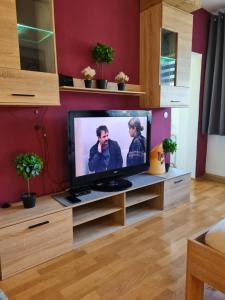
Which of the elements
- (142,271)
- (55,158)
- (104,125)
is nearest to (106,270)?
(142,271)

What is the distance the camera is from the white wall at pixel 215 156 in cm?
387

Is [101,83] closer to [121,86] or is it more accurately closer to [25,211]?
[121,86]

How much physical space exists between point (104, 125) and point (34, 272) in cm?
139

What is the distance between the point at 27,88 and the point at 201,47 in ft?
9.99

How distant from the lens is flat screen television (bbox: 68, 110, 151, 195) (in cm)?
212

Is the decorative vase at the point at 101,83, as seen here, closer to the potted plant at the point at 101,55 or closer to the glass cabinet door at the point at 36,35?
the potted plant at the point at 101,55

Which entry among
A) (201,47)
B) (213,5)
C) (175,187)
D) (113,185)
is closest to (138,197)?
(113,185)

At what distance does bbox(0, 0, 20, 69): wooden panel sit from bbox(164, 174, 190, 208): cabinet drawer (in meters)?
1.98

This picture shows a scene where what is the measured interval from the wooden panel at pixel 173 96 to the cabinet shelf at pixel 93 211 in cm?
128

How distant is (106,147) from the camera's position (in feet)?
7.64

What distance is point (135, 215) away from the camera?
8.53ft

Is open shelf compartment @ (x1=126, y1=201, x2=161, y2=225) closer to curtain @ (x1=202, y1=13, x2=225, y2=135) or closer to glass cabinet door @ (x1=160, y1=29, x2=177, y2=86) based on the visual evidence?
glass cabinet door @ (x1=160, y1=29, x2=177, y2=86)

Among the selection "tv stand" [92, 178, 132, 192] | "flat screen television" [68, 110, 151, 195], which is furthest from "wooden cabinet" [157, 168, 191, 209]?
"tv stand" [92, 178, 132, 192]

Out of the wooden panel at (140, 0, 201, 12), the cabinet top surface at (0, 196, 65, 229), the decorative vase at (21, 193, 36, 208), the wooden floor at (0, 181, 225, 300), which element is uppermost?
the wooden panel at (140, 0, 201, 12)
